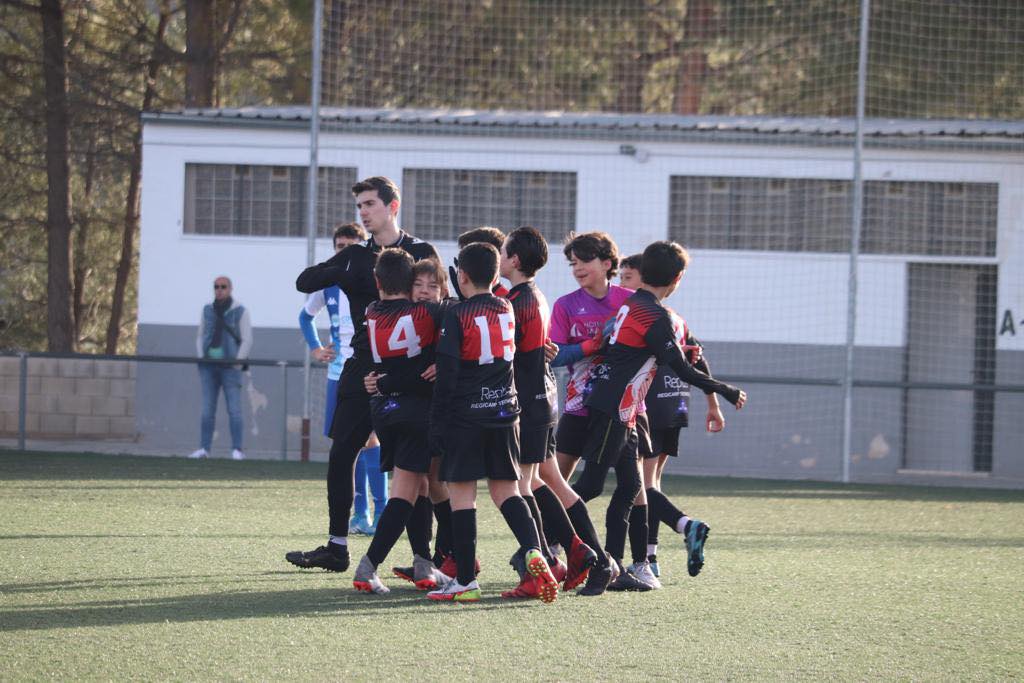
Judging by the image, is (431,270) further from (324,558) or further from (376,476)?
(376,476)

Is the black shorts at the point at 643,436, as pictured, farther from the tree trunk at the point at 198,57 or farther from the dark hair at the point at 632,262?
the tree trunk at the point at 198,57

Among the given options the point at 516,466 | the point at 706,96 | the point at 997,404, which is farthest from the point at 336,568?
the point at 706,96

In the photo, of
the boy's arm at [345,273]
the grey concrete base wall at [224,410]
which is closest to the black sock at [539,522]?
the boy's arm at [345,273]

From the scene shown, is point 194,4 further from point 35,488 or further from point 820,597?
point 820,597

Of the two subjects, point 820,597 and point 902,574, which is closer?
point 820,597

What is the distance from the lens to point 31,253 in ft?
90.7

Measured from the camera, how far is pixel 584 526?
698 cm

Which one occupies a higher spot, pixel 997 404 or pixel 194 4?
pixel 194 4

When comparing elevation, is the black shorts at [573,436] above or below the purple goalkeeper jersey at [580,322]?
below

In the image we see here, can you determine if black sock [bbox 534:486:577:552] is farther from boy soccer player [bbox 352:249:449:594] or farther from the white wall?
the white wall

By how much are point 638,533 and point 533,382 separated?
1082 mm

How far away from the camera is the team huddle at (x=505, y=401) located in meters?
6.43

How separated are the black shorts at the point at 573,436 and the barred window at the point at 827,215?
10307 millimetres

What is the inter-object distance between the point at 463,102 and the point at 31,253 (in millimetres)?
10240
